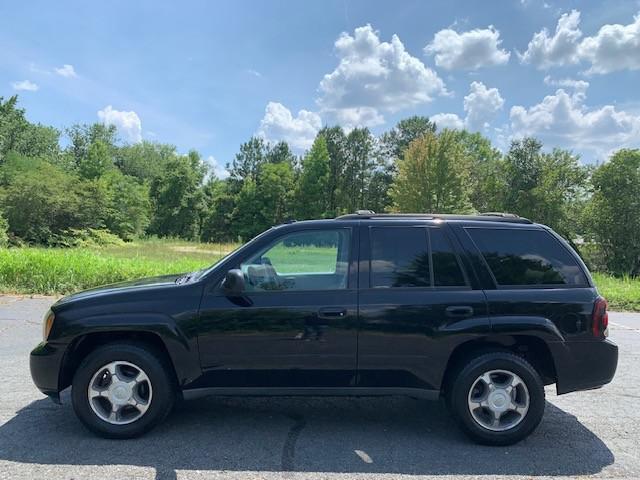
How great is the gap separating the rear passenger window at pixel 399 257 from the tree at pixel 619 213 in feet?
118

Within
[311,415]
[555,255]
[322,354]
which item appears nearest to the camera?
[322,354]

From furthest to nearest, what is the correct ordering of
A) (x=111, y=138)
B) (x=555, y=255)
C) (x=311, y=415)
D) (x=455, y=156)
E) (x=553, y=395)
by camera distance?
(x=111, y=138)
(x=455, y=156)
(x=553, y=395)
(x=311, y=415)
(x=555, y=255)

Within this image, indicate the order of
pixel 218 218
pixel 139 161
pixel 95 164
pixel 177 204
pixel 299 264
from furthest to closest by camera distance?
pixel 139 161, pixel 218 218, pixel 177 204, pixel 95 164, pixel 299 264

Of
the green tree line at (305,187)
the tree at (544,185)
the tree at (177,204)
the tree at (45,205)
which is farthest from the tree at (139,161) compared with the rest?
the tree at (544,185)

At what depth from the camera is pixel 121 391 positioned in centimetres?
410

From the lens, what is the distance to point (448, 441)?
4.21 meters

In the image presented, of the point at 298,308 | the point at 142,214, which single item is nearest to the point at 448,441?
the point at 298,308

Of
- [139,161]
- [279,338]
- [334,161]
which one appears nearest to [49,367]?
[279,338]

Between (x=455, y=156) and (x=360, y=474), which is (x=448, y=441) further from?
(x=455, y=156)

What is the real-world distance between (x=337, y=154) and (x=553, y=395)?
69.7 m

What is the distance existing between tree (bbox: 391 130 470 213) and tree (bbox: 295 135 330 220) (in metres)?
21.4

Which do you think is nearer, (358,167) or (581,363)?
(581,363)

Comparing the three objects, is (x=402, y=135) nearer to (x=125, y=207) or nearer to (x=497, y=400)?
(x=125, y=207)

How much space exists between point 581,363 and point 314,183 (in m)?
63.6
